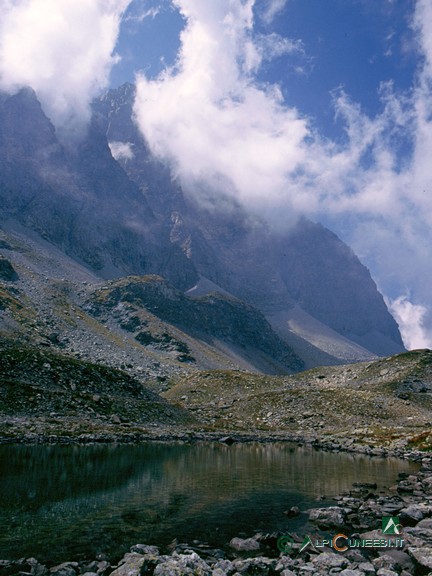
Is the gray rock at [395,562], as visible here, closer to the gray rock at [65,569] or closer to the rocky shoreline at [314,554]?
the rocky shoreline at [314,554]

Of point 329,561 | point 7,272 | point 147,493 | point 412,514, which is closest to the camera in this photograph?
point 329,561

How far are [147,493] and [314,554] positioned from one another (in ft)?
47.7

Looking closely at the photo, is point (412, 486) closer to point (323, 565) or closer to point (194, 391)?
point (323, 565)

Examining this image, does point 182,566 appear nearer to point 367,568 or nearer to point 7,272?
point 367,568

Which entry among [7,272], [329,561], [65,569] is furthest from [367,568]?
[7,272]

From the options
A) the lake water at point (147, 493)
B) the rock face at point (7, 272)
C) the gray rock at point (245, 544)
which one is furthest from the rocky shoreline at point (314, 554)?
the rock face at point (7, 272)

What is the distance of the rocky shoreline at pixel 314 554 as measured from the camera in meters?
16.8

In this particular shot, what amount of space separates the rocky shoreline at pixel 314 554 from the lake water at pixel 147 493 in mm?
1435

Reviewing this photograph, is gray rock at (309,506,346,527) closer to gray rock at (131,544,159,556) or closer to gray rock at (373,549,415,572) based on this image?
gray rock at (373,549,415,572)

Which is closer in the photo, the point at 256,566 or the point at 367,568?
the point at 367,568

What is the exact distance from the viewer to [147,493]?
3127 centimetres

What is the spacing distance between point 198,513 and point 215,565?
9.69 metres

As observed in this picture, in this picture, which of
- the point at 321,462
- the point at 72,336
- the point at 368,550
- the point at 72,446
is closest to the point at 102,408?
the point at 72,446

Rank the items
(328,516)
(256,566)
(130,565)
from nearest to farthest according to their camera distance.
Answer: (130,565)
(256,566)
(328,516)
